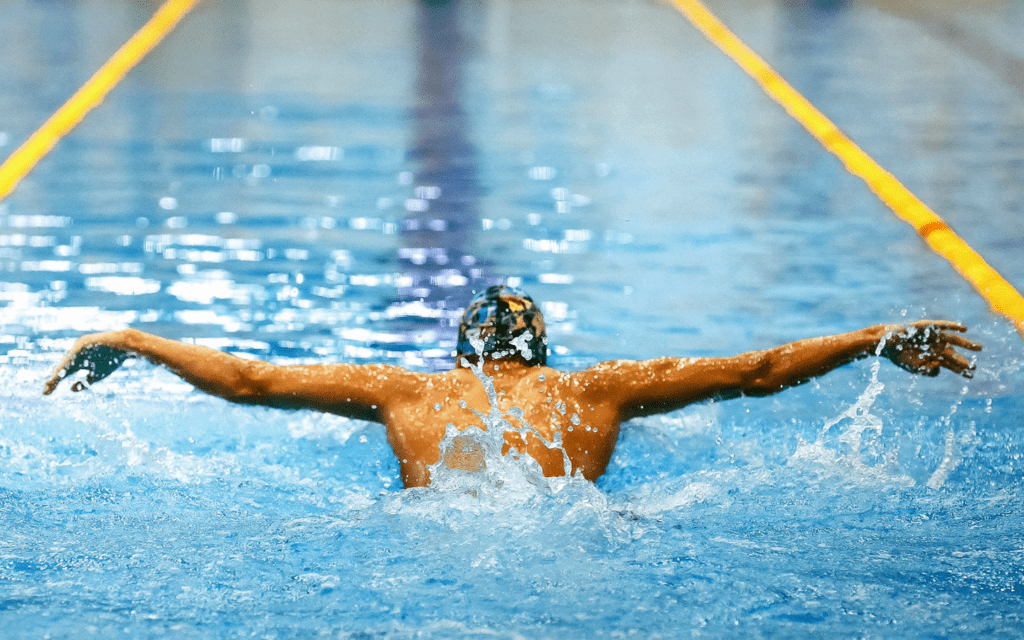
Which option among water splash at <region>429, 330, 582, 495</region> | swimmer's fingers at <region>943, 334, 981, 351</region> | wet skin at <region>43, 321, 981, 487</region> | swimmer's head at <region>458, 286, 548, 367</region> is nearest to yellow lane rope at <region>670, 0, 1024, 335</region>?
swimmer's fingers at <region>943, 334, 981, 351</region>

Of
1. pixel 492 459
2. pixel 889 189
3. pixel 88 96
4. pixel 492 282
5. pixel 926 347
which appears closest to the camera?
pixel 492 459

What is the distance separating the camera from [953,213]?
22.5ft

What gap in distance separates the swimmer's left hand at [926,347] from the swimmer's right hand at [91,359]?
2252mm

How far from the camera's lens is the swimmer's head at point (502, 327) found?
3695mm

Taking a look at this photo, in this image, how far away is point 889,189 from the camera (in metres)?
7.24

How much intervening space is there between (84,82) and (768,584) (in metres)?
7.77

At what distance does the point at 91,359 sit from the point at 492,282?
A: 2.52 meters

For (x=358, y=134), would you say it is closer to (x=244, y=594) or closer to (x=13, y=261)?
(x=13, y=261)

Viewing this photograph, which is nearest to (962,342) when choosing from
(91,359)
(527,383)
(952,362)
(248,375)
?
(952,362)

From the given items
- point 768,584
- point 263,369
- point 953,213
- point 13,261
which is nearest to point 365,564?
point 263,369

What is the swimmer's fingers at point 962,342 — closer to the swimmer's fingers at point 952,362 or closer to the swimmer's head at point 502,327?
the swimmer's fingers at point 952,362

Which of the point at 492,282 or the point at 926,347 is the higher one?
the point at 492,282

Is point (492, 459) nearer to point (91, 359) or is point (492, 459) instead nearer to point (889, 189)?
point (91, 359)

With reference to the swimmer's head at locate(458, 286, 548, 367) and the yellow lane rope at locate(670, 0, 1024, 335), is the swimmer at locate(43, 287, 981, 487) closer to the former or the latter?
the swimmer's head at locate(458, 286, 548, 367)
